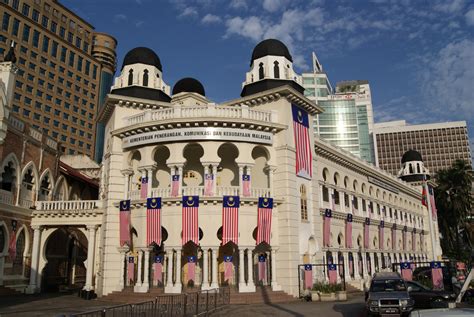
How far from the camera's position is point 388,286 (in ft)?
59.2

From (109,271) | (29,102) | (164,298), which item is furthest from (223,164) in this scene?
(29,102)

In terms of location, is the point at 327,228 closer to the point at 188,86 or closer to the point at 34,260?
the point at 188,86

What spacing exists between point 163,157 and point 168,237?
7452mm

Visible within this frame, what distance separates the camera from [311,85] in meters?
133

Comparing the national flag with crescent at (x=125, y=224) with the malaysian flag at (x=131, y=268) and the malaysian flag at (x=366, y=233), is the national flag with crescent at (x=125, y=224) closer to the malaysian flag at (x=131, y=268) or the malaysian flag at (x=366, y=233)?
the malaysian flag at (x=131, y=268)

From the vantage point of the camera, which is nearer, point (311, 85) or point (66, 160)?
point (66, 160)

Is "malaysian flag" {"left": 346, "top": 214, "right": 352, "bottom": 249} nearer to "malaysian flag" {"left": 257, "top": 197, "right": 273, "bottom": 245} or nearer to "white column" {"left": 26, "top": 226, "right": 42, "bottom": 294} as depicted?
"malaysian flag" {"left": 257, "top": 197, "right": 273, "bottom": 245}

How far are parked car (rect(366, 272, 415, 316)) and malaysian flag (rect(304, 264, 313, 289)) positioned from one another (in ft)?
30.0

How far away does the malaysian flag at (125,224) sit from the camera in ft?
91.8

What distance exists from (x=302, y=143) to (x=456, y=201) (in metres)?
41.9

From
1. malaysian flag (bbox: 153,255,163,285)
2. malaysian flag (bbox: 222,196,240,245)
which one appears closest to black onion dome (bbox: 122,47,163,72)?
malaysian flag (bbox: 222,196,240,245)

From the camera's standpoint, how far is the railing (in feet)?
91.8

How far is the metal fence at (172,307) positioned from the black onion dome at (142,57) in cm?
2017

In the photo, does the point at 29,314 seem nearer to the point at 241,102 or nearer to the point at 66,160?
the point at 241,102
